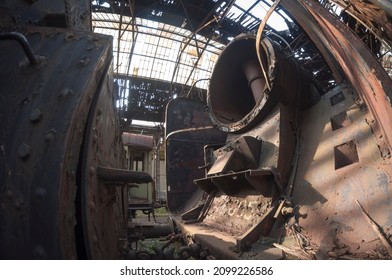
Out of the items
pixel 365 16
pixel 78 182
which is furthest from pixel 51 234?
pixel 365 16

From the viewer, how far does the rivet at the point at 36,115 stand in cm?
85

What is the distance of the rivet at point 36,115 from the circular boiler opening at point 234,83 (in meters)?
3.08

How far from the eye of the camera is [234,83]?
466cm

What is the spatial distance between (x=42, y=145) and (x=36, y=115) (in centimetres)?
11

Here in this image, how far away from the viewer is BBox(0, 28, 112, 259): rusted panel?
77cm

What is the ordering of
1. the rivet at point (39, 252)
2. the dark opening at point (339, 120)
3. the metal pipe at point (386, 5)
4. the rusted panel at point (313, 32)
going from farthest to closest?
1. the rusted panel at point (313, 32)
2. the dark opening at point (339, 120)
3. the metal pipe at point (386, 5)
4. the rivet at point (39, 252)

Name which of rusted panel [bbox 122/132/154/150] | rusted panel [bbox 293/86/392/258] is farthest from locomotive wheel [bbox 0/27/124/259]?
rusted panel [bbox 122/132/154/150]

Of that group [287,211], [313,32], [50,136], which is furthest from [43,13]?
[313,32]

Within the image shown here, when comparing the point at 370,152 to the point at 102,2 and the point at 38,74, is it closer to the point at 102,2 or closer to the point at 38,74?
the point at 38,74

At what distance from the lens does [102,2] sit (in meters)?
9.13

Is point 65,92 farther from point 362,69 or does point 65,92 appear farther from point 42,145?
point 362,69

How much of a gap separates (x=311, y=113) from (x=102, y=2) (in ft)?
29.2

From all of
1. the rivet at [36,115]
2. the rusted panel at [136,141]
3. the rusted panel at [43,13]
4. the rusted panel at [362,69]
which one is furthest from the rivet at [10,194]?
the rusted panel at [136,141]

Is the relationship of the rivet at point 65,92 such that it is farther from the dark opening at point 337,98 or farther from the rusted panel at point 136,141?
the rusted panel at point 136,141
